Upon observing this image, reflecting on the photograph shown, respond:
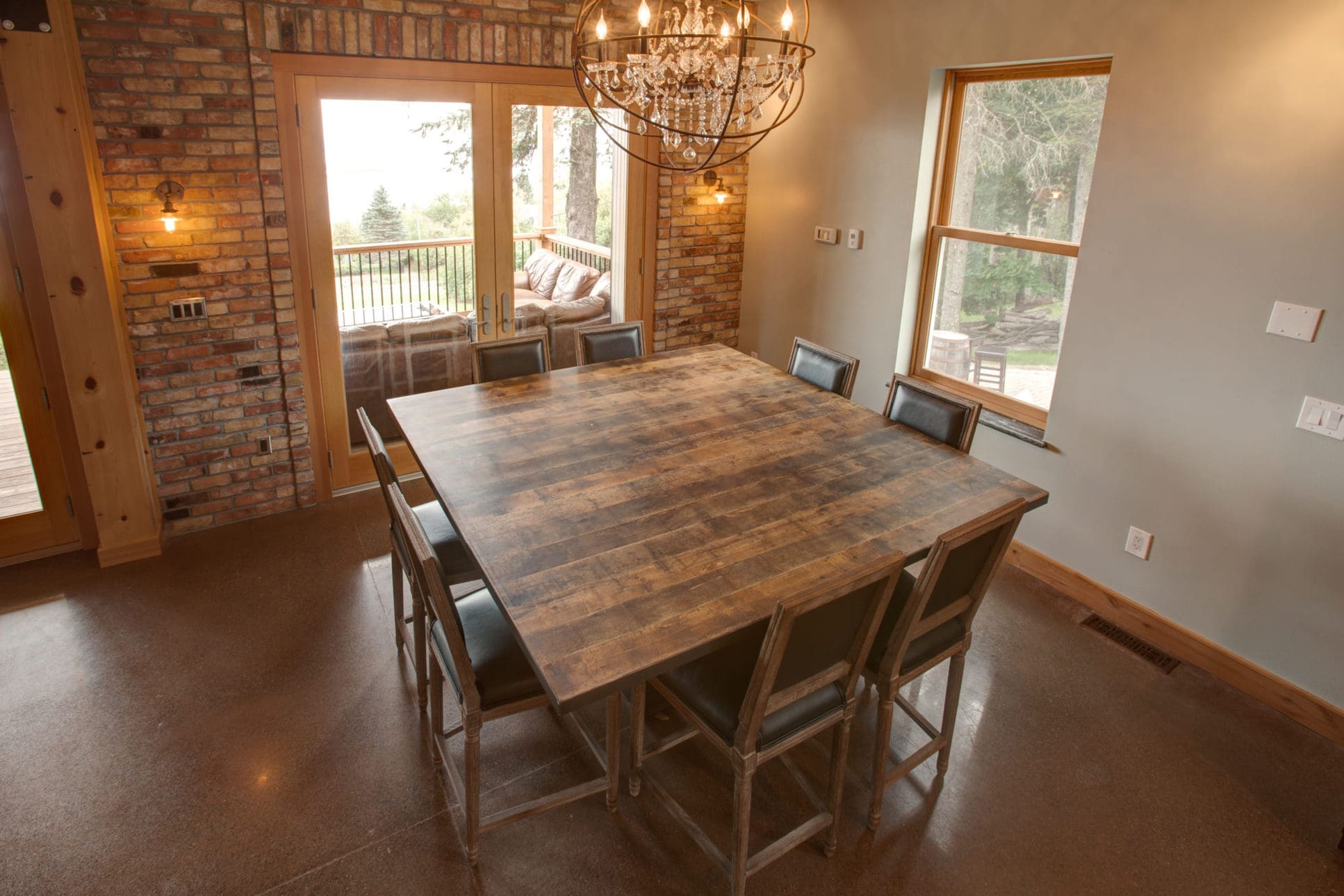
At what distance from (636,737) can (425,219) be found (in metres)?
3.04

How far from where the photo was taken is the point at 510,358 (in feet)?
12.7

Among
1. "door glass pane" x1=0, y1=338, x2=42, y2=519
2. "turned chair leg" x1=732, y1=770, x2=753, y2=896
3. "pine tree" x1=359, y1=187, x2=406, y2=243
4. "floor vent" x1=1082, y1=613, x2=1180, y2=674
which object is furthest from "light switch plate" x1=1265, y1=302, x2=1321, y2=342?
"door glass pane" x1=0, y1=338, x2=42, y2=519

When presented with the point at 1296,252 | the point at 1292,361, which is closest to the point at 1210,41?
the point at 1296,252

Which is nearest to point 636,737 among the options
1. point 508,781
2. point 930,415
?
point 508,781

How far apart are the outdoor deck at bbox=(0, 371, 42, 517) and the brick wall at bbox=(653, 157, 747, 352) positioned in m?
3.40

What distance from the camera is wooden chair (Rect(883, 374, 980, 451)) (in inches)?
125

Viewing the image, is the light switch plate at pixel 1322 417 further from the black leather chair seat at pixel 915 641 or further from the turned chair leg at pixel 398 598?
the turned chair leg at pixel 398 598

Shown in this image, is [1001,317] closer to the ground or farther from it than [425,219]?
closer to the ground

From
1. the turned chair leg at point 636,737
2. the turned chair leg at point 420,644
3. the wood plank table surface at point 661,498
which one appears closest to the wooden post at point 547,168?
the wood plank table surface at point 661,498

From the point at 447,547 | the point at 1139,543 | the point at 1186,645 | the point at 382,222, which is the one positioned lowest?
the point at 1186,645

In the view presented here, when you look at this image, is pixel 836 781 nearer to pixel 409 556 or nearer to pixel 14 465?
pixel 409 556

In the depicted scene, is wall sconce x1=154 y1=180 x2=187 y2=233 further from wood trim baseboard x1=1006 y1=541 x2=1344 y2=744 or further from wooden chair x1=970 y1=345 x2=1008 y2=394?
wood trim baseboard x1=1006 y1=541 x2=1344 y2=744

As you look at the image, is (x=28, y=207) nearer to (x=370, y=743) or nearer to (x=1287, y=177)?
(x=370, y=743)

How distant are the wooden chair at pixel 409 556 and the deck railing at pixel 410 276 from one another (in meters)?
1.53
